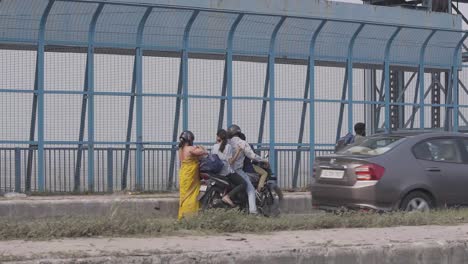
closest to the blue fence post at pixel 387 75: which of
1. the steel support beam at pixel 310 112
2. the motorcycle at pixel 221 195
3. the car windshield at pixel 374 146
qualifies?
the steel support beam at pixel 310 112

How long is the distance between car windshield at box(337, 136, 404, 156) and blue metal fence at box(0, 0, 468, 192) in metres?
4.83

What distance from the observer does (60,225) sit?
8.48m

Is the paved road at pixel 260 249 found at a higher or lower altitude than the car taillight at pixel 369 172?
lower

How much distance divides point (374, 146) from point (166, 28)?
5670mm

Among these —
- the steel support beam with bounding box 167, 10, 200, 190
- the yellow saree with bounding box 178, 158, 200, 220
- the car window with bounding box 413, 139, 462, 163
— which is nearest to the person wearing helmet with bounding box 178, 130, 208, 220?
the yellow saree with bounding box 178, 158, 200, 220

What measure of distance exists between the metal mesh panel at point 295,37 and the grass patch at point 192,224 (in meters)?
7.60

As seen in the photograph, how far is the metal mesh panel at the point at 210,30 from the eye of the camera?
55.1 feet

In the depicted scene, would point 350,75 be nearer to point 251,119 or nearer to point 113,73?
point 251,119

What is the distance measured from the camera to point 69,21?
51.3 ft

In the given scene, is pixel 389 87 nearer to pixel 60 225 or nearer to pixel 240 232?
pixel 240 232

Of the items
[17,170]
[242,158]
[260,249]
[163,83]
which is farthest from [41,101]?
[260,249]

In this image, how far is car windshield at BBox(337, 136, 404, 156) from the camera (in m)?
12.3

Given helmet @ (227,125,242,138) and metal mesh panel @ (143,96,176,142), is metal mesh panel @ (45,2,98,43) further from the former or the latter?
helmet @ (227,125,242,138)

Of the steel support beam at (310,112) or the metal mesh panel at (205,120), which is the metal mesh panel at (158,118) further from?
the steel support beam at (310,112)
